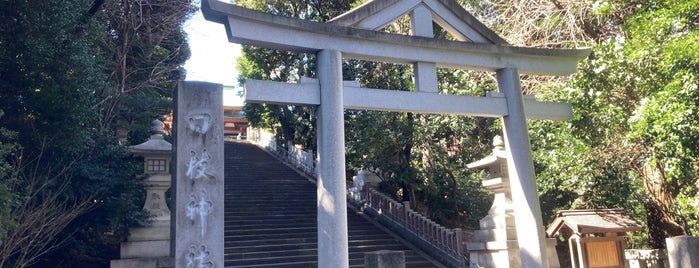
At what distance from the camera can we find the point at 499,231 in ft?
30.0

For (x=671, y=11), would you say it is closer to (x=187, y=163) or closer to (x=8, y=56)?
(x=187, y=163)

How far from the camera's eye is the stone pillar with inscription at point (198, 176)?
18.9 ft

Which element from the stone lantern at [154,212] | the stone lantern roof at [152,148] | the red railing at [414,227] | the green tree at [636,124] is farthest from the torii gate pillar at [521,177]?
the stone lantern roof at [152,148]

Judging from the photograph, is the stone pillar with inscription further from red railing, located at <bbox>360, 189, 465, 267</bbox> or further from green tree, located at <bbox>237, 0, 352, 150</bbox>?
green tree, located at <bbox>237, 0, 352, 150</bbox>

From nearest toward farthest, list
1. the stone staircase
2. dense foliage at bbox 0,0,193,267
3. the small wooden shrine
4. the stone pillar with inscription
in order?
the stone pillar with inscription < dense foliage at bbox 0,0,193,267 < the small wooden shrine < the stone staircase

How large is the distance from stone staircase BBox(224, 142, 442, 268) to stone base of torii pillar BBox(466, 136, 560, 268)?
164 cm

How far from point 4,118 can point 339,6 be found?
40.2 feet

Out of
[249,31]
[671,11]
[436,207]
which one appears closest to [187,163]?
[249,31]

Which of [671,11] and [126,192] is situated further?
[126,192]

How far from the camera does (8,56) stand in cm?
782

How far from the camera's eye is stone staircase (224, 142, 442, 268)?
10.6m

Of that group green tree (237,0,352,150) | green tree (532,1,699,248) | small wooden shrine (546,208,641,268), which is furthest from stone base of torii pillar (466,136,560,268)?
green tree (237,0,352,150)

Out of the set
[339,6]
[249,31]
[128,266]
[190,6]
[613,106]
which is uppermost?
[339,6]

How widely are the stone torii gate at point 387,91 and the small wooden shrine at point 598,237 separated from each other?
972 millimetres
